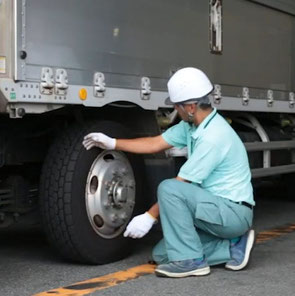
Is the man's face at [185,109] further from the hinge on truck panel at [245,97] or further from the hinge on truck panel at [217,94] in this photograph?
the hinge on truck panel at [245,97]

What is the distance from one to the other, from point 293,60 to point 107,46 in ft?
11.0

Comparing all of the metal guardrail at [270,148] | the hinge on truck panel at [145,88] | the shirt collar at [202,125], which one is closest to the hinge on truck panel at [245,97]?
the metal guardrail at [270,148]

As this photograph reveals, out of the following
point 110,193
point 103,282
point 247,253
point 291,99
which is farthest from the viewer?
point 291,99

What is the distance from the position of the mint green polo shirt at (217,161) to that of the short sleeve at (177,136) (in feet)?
0.26

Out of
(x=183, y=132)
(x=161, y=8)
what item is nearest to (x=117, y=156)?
(x=183, y=132)

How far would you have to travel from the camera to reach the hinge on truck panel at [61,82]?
13.9 ft

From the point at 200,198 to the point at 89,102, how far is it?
0.97 m

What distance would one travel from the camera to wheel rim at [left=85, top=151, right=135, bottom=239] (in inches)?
183

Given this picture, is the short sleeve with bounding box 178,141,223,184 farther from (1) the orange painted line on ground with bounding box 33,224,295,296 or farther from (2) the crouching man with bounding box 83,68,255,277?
(1) the orange painted line on ground with bounding box 33,224,295,296

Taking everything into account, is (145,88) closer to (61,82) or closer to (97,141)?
(97,141)

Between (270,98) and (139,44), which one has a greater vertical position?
(139,44)

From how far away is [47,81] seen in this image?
415cm

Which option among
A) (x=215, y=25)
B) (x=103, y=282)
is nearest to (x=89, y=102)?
(x=103, y=282)

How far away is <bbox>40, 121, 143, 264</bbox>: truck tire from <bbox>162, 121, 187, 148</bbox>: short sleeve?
32 cm
